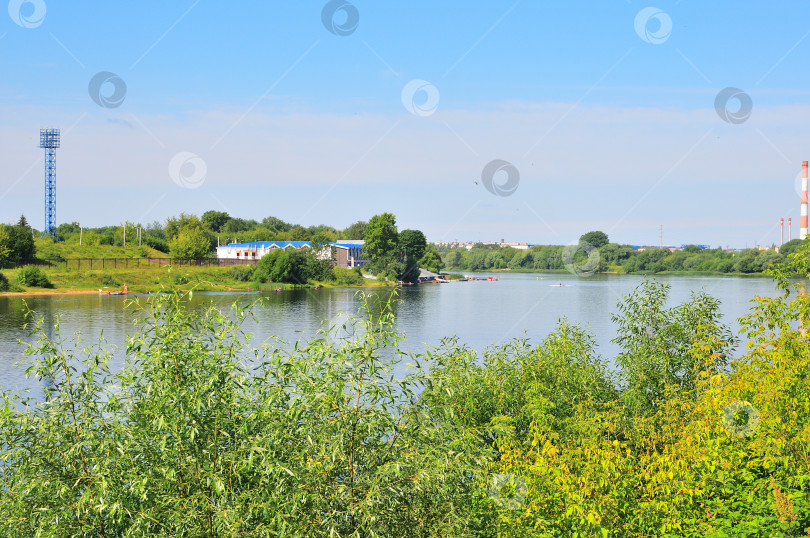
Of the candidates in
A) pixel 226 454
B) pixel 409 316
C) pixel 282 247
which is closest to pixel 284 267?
pixel 282 247

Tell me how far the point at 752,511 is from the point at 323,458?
7.65 meters

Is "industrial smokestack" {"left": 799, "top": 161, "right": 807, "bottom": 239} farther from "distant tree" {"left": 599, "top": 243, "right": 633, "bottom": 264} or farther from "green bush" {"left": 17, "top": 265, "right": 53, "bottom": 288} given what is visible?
"distant tree" {"left": 599, "top": 243, "right": 633, "bottom": 264}

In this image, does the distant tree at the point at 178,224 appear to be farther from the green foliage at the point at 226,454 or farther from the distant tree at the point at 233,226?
the green foliage at the point at 226,454

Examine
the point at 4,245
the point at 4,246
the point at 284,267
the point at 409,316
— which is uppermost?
the point at 4,245

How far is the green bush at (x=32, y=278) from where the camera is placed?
82.1 metres

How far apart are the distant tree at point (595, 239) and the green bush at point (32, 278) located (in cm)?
13020

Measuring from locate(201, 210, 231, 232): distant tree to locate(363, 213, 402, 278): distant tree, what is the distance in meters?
62.7

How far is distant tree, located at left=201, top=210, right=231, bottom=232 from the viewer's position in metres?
180

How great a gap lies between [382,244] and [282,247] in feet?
63.7

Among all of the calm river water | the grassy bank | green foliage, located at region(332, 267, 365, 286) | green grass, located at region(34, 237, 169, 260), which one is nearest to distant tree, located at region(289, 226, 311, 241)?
green foliage, located at region(332, 267, 365, 286)

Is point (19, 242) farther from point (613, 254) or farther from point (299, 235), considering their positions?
point (613, 254)

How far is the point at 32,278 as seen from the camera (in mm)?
82625

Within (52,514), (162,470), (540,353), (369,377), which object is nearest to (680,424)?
(540,353)

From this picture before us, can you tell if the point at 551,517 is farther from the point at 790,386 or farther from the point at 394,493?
the point at 790,386
